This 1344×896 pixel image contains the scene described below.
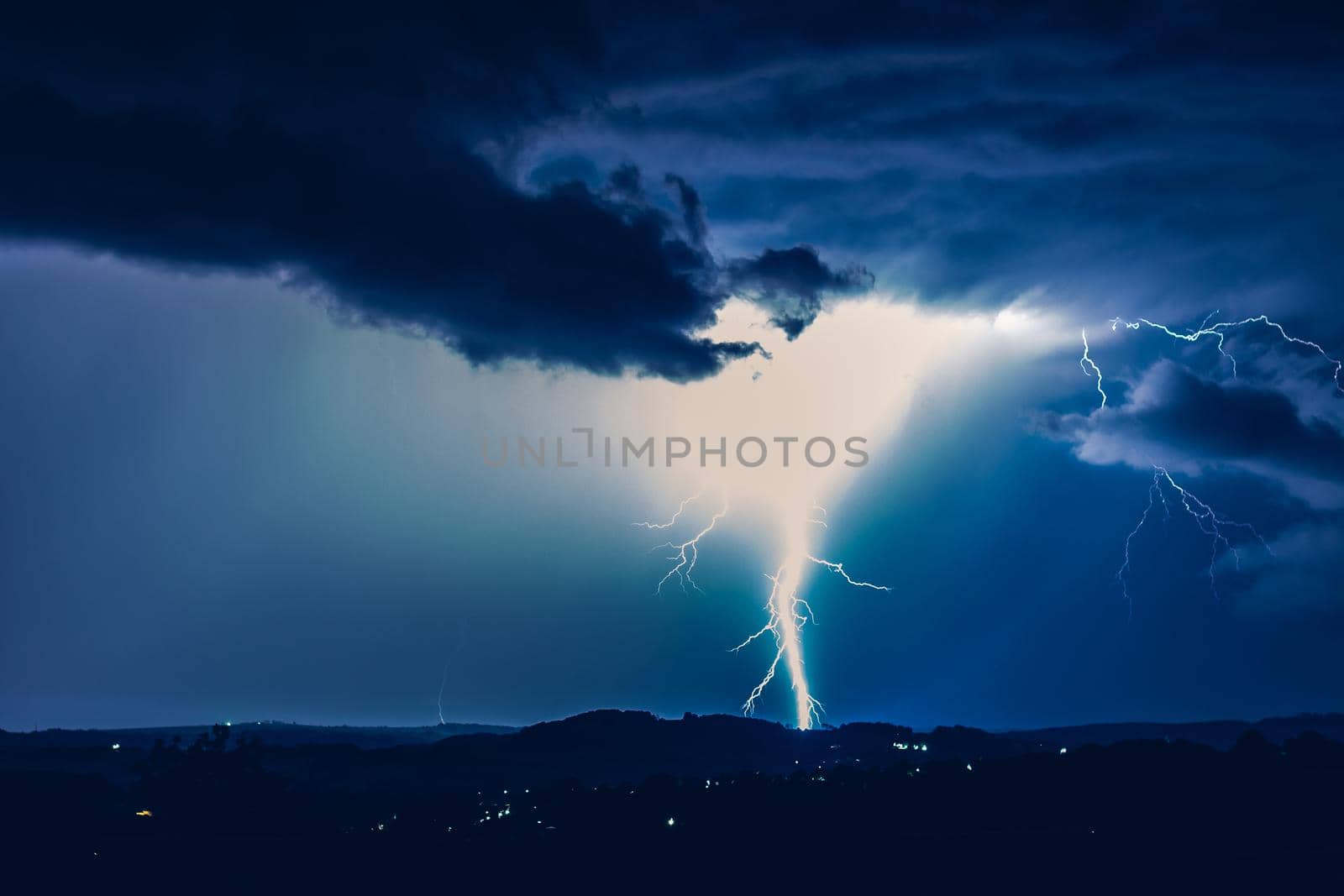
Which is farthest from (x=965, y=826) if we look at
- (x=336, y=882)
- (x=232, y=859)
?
(x=232, y=859)

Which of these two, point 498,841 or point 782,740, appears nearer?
point 498,841

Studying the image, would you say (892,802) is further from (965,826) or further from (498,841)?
(498,841)

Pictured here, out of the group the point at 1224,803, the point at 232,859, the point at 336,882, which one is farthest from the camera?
the point at 1224,803

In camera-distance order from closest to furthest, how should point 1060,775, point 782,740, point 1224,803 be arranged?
point 1224,803
point 1060,775
point 782,740

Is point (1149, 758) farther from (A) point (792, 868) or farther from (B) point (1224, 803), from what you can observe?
(A) point (792, 868)

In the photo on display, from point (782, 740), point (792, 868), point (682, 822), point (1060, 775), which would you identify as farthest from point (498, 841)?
point (782, 740)

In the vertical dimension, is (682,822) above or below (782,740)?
below
